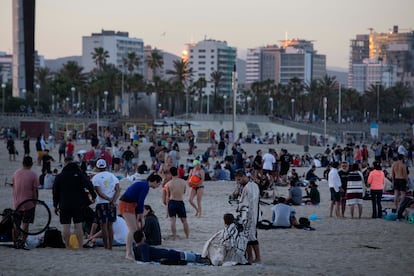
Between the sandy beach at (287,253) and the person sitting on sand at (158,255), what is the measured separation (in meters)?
0.19

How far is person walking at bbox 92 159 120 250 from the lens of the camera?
497 inches

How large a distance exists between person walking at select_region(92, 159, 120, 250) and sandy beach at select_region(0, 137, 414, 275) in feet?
0.91

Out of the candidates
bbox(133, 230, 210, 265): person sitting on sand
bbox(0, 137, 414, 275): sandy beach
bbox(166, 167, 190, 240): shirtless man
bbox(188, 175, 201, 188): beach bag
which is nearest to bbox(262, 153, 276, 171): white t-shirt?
bbox(0, 137, 414, 275): sandy beach

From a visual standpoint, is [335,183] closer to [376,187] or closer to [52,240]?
[376,187]

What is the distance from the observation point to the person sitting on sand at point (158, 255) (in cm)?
1186

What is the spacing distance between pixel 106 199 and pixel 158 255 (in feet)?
4.10

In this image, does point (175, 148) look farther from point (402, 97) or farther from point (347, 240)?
point (402, 97)

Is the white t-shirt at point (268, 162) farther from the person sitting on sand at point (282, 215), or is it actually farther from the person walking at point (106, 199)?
the person walking at point (106, 199)

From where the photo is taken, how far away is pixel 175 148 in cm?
3162

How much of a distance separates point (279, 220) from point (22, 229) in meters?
5.33

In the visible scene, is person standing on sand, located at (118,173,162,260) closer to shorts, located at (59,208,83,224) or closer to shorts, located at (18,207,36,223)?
shorts, located at (59,208,83,224)

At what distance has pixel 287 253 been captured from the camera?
1341cm

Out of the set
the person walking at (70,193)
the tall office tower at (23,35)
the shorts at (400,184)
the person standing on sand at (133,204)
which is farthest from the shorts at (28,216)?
the tall office tower at (23,35)

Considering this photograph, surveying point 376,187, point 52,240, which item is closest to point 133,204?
point 52,240
